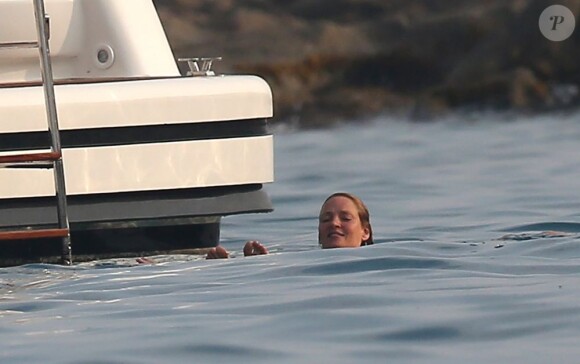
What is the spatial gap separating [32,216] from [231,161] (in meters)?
0.86

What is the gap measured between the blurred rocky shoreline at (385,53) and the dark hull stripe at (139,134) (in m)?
15.5

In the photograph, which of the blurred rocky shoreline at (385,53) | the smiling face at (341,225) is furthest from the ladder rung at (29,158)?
the blurred rocky shoreline at (385,53)

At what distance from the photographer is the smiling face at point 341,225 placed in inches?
336

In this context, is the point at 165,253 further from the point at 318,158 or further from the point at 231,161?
the point at 318,158

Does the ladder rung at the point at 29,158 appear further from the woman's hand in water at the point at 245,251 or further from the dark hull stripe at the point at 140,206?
the woman's hand in water at the point at 245,251

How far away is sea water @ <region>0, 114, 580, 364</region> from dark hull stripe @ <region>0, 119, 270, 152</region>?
1.65 feet

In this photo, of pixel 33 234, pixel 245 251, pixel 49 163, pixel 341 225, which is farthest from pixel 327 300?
pixel 341 225

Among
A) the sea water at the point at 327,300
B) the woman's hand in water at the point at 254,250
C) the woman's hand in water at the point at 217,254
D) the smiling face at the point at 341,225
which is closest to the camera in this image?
the sea water at the point at 327,300

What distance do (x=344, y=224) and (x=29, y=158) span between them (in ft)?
5.72

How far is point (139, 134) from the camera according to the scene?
7.72m

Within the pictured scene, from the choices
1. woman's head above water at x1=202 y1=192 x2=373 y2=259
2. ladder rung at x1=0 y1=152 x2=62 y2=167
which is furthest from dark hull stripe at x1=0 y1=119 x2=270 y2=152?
woman's head above water at x1=202 y1=192 x2=373 y2=259

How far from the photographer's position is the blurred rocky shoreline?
2441 centimetres

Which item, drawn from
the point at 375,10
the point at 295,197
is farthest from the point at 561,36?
the point at 295,197

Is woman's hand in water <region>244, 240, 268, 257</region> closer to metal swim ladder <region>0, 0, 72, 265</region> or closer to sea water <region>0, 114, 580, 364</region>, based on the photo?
sea water <region>0, 114, 580, 364</region>
